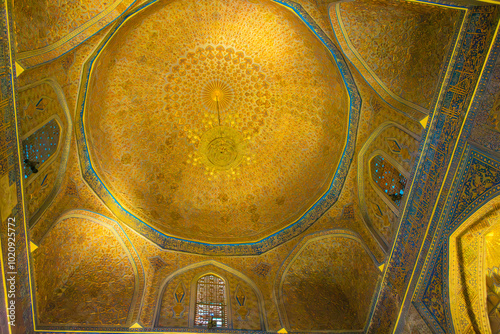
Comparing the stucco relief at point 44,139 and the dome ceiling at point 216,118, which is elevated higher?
the dome ceiling at point 216,118

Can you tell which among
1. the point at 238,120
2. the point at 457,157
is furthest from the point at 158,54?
the point at 457,157

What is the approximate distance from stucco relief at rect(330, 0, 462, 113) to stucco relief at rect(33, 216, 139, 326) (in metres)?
7.34

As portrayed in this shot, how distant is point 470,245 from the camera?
552 centimetres

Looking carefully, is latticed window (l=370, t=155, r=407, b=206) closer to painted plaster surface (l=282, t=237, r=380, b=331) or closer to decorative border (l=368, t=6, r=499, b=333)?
decorative border (l=368, t=6, r=499, b=333)

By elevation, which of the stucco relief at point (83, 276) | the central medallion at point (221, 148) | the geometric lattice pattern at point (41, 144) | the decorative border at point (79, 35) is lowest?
the stucco relief at point (83, 276)

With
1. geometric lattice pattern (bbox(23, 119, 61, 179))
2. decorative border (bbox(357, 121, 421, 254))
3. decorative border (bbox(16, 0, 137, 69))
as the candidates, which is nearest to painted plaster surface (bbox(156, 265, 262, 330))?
decorative border (bbox(357, 121, 421, 254))

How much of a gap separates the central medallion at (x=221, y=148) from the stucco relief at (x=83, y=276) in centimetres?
358

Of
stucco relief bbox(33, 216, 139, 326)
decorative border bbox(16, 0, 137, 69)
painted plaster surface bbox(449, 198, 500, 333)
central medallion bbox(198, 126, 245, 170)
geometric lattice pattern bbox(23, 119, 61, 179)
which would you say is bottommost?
painted plaster surface bbox(449, 198, 500, 333)

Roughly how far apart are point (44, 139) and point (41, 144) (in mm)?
138

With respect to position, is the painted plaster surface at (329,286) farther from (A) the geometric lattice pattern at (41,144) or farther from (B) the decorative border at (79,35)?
(B) the decorative border at (79,35)

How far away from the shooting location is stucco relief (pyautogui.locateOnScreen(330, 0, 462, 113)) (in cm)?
554

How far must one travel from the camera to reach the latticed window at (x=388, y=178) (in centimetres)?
690

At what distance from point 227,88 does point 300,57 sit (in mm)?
2428

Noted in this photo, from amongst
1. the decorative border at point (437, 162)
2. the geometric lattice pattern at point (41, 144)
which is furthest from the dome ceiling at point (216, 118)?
the decorative border at point (437, 162)
